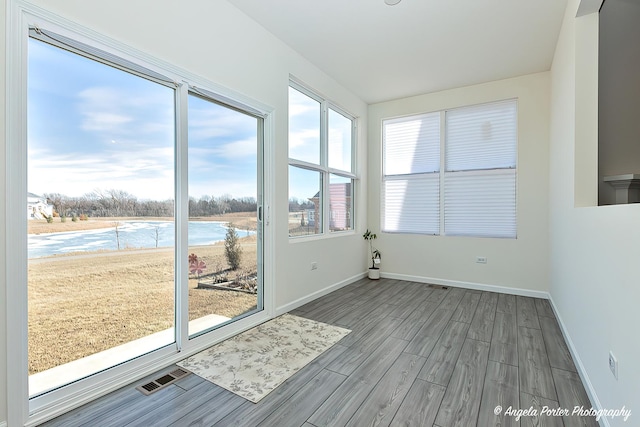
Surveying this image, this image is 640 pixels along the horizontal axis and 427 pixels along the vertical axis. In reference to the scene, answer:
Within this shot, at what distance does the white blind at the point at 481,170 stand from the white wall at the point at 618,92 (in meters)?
1.72

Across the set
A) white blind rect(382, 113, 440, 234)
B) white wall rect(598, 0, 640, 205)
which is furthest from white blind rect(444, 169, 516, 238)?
white wall rect(598, 0, 640, 205)

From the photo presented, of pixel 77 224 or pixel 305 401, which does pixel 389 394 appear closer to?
pixel 305 401

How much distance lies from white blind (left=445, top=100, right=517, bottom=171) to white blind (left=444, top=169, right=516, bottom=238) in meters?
0.15

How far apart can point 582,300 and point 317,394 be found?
1.97 m

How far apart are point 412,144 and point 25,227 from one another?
4757 millimetres

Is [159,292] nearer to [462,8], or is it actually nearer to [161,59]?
[161,59]

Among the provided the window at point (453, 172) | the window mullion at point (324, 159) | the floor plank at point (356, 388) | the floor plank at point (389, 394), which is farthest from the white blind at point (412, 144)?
the floor plank at point (389, 394)

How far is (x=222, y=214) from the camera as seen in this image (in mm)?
2830

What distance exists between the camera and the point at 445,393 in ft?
6.50

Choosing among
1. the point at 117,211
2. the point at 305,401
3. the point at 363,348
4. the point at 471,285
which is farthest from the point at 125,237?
the point at 471,285

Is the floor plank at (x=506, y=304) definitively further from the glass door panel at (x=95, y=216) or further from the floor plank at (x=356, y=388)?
the glass door panel at (x=95, y=216)

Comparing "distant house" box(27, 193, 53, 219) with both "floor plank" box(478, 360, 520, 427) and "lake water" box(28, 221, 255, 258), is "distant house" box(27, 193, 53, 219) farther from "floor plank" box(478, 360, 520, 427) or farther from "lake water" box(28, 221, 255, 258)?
"floor plank" box(478, 360, 520, 427)

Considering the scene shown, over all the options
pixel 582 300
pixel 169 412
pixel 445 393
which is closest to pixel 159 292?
pixel 169 412

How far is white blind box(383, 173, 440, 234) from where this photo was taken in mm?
4898
